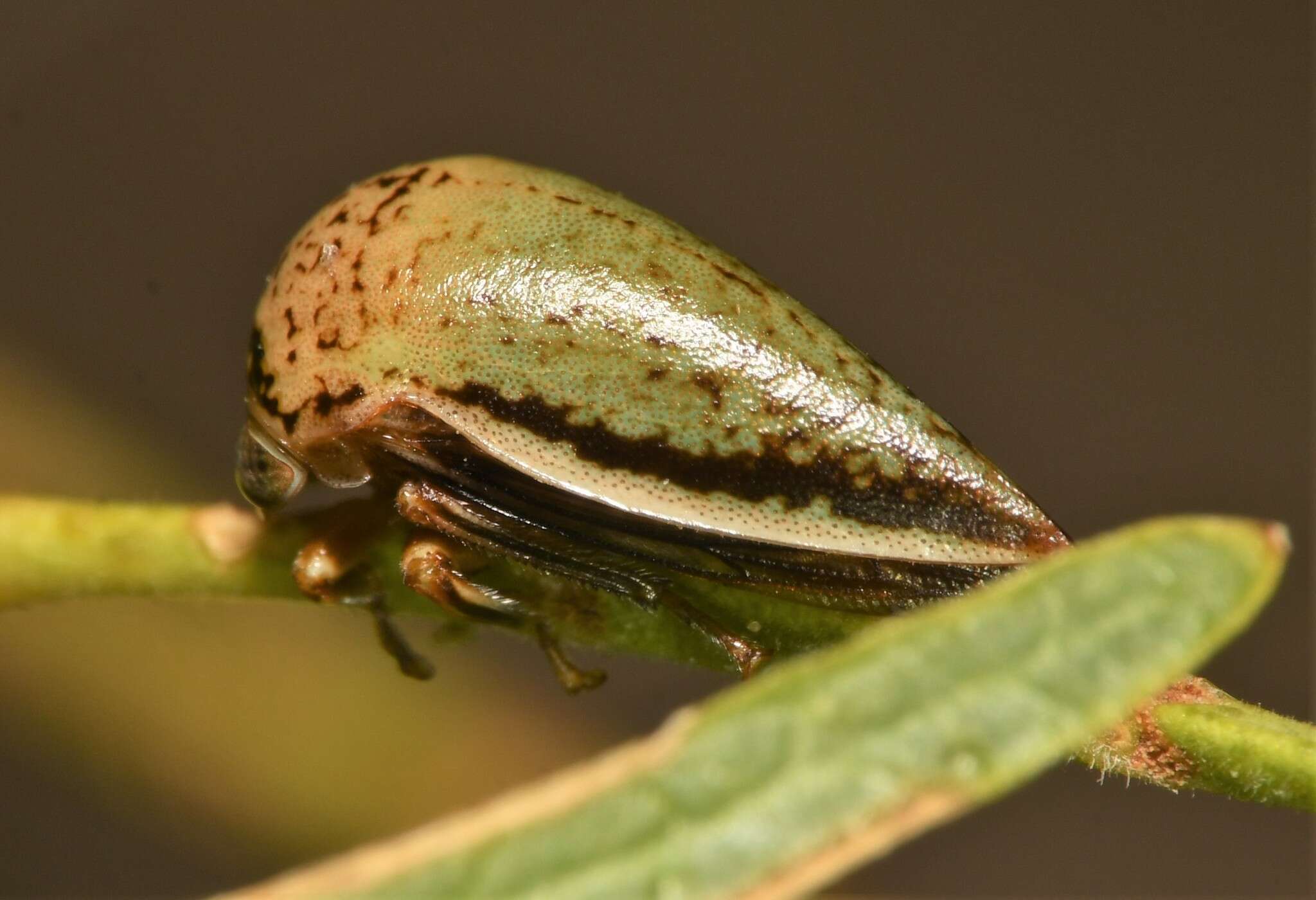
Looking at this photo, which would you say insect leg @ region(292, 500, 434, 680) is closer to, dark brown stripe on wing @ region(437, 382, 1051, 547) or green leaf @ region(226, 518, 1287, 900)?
dark brown stripe on wing @ region(437, 382, 1051, 547)

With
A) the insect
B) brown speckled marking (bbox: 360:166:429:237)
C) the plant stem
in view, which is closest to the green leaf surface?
the plant stem

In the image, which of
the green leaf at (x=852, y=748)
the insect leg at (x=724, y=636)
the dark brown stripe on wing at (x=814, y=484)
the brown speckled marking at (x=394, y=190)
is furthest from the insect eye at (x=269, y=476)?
the green leaf at (x=852, y=748)

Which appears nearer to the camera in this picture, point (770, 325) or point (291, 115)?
point (770, 325)

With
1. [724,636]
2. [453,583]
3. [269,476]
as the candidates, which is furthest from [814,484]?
[269,476]

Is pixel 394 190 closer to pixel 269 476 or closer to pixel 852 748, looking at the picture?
pixel 269 476

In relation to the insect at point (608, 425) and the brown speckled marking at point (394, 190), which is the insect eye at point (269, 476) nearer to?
the insect at point (608, 425)

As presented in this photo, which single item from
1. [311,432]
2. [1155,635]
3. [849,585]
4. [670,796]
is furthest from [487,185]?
[1155,635]

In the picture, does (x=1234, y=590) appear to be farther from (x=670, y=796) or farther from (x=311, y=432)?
(x=311, y=432)
